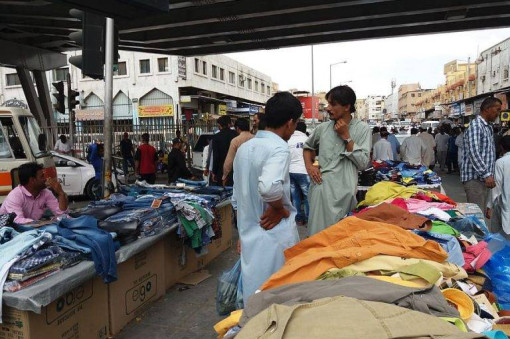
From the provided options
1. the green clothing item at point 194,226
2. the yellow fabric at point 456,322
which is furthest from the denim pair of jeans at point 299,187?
the yellow fabric at point 456,322

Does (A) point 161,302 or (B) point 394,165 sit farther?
(B) point 394,165

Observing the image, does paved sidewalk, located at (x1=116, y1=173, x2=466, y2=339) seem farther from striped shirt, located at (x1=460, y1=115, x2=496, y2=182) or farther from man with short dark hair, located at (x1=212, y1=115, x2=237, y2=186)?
striped shirt, located at (x1=460, y1=115, x2=496, y2=182)

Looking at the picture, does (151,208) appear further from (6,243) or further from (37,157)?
(37,157)

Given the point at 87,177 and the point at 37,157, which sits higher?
the point at 37,157

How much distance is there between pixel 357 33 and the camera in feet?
48.9

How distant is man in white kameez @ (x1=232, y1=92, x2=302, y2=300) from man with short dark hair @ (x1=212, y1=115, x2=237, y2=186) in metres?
5.19

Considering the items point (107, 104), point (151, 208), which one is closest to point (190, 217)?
point (151, 208)

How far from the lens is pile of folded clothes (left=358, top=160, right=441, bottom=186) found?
6539mm

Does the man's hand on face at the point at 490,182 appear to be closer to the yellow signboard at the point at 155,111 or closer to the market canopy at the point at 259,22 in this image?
the market canopy at the point at 259,22

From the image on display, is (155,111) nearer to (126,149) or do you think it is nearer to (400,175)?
(126,149)

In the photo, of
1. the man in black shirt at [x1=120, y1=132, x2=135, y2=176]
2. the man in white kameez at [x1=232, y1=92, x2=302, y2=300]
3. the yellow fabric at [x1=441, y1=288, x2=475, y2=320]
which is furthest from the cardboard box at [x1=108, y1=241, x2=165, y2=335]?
the man in black shirt at [x1=120, y1=132, x2=135, y2=176]

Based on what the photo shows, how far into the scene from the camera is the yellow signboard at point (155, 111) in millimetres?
36466

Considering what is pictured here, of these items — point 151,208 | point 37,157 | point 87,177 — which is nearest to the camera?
point 151,208

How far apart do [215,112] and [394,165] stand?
124ft
